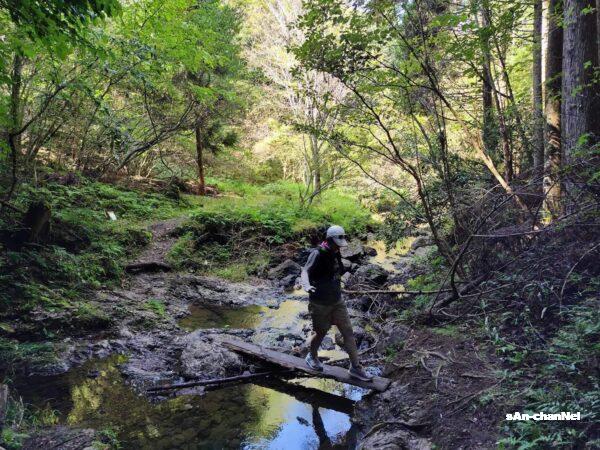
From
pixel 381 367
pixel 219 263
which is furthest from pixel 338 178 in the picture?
pixel 381 367

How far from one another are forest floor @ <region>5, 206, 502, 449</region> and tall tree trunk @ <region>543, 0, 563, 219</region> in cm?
297

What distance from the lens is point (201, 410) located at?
5570 mm

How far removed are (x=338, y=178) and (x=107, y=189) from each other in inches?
376

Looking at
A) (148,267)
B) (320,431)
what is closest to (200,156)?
(148,267)

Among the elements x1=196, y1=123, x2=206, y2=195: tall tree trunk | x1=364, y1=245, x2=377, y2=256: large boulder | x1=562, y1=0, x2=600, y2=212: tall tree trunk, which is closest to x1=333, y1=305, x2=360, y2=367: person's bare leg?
x1=562, y1=0, x2=600, y2=212: tall tree trunk

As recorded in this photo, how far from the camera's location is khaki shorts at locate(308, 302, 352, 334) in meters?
5.80

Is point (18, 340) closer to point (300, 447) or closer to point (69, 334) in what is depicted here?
point (69, 334)

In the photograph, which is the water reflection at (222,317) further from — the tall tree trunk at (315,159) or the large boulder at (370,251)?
the tall tree trunk at (315,159)

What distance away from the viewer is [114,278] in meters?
10.0

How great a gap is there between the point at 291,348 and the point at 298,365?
1.43 meters

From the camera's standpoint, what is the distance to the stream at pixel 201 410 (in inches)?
196

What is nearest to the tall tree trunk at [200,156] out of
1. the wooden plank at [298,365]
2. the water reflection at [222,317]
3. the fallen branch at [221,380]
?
the water reflection at [222,317]

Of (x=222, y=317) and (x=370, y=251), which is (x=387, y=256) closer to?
(x=370, y=251)

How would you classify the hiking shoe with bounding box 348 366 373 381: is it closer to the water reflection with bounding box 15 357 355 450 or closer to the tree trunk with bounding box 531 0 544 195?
the water reflection with bounding box 15 357 355 450
